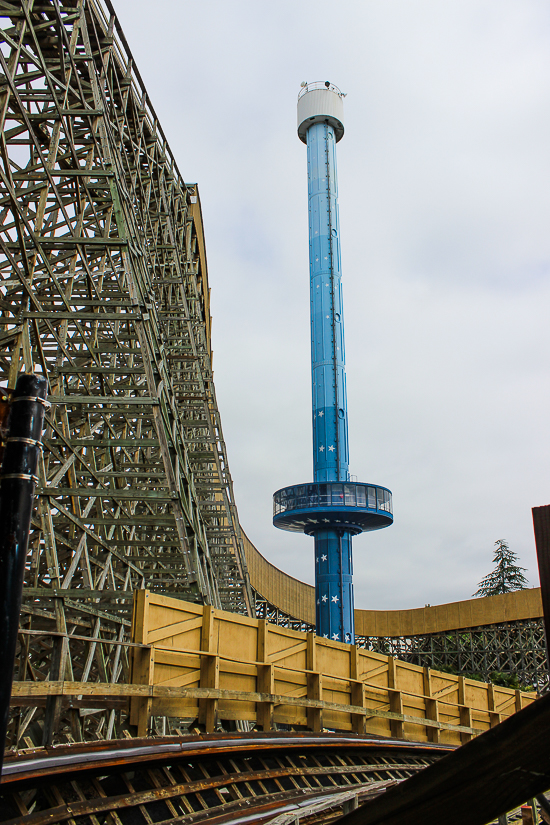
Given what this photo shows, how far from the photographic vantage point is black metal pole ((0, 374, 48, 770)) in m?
2.19

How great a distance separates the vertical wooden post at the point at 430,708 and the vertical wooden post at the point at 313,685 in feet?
16.1

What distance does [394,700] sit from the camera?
14.8 metres

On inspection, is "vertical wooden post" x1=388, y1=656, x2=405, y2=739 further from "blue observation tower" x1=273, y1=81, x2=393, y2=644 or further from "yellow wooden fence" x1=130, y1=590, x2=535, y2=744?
"blue observation tower" x1=273, y1=81, x2=393, y2=644

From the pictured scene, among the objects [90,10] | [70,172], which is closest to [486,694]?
[70,172]

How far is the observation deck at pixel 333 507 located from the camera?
39.7m

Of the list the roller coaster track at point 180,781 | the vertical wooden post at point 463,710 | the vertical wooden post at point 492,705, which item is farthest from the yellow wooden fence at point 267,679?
the vertical wooden post at point 492,705

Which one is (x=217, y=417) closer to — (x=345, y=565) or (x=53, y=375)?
(x=53, y=375)

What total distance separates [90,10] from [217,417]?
1360cm

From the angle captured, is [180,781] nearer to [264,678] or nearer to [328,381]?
[264,678]

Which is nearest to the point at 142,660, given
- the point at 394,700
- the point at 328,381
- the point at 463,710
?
the point at 394,700

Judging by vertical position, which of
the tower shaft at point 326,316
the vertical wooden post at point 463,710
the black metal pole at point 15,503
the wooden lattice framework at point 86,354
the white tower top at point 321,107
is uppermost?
the white tower top at point 321,107

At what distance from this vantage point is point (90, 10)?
15.2 m

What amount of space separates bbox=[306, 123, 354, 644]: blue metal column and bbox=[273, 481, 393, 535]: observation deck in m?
0.89

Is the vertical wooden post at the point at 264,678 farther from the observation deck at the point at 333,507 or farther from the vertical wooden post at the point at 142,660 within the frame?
the observation deck at the point at 333,507
